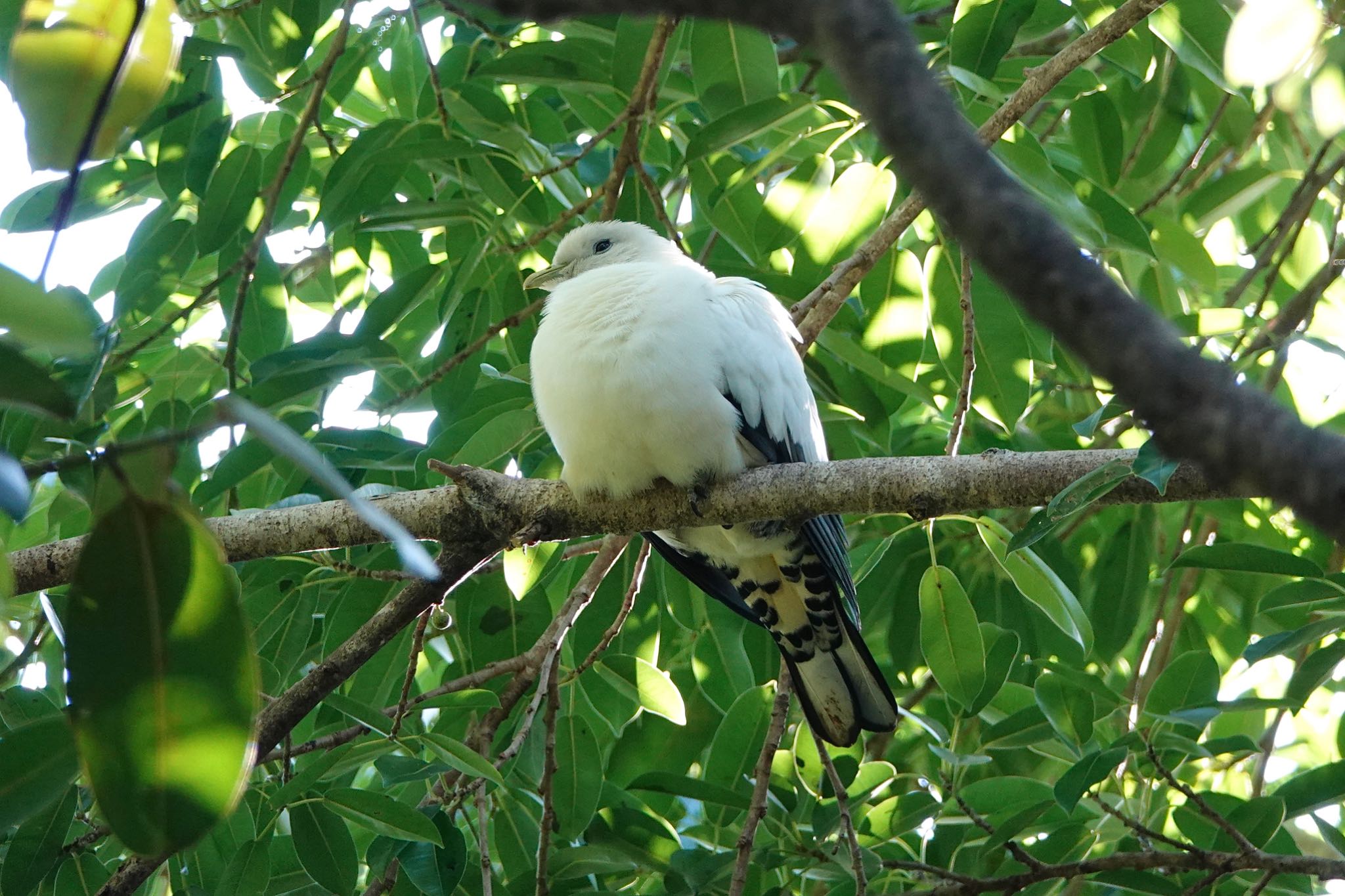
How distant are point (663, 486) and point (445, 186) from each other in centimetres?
192

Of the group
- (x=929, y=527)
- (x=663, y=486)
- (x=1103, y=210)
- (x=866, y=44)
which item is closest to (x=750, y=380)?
(x=663, y=486)

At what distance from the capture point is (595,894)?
2.82 m

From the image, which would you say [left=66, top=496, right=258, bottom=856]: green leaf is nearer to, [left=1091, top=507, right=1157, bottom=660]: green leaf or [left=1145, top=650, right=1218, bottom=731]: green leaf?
[left=1145, top=650, right=1218, bottom=731]: green leaf

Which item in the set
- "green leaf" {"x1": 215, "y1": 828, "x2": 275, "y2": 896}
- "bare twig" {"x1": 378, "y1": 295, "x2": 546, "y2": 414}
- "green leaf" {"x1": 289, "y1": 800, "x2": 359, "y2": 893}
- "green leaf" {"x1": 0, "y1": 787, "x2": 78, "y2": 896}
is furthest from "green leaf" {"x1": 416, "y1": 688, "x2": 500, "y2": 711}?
"bare twig" {"x1": 378, "y1": 295, "x2": 546, "y2": 414}

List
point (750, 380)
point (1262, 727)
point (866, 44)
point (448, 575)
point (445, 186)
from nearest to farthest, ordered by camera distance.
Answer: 1. point (866, 44)
2. point (448, 575)
3. point (750, 380)
4. point (1262, 727)
5. point (445, 186)

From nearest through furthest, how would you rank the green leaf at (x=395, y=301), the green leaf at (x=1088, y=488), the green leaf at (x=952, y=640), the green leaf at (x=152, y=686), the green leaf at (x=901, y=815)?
the green leaf at (x=152, y=686), the green leaf at (x=1088, y=488), the green leaf at (x=952, y=640), the green leaf at (x=901, y=815), the green leaf at (x=395, y=301)

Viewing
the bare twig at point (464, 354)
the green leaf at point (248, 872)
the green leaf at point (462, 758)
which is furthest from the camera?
the bare twig at point (464, 354)

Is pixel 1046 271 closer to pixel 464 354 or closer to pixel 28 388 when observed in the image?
pixel 28 388

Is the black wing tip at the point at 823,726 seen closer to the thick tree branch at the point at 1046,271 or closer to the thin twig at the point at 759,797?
the thin twig at the point at 759,797

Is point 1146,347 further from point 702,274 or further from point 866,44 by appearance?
point 702,274

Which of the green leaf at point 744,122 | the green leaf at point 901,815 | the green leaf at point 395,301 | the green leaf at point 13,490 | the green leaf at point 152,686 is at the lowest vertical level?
the green leaf at point 152,686

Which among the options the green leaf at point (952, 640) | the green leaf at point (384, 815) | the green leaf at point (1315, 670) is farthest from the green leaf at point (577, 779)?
the green leaf at point (1315, 670)

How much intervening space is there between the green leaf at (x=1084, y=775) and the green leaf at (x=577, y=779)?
44.8 inches

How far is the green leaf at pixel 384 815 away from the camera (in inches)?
100
